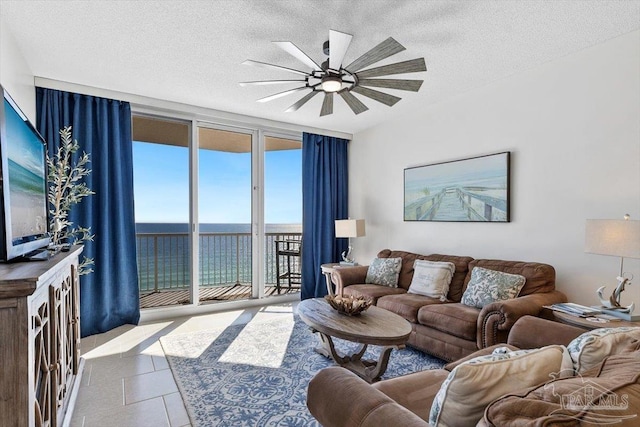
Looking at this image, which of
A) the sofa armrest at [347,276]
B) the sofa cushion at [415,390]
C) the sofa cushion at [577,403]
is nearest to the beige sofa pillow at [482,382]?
the sofa cushion at [577,403]

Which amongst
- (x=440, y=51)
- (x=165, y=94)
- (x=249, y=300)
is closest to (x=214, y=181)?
(x=165, y=94)

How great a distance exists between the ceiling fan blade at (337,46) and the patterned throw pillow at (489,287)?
90.1 inches

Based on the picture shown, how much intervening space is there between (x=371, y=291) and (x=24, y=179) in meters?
3.14

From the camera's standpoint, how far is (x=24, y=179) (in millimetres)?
1704

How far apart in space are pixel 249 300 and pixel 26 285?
384cm

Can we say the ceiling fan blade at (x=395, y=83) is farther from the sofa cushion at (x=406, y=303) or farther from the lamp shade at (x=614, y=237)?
the sofa cushion at (x=406, y=303)

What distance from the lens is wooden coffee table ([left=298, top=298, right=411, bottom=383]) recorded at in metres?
2.27

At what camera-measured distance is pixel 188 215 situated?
4.41 m

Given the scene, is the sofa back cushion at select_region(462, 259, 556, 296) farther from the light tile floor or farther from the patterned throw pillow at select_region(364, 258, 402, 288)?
the light tile floor

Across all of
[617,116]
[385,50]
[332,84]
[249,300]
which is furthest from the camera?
[249,300]

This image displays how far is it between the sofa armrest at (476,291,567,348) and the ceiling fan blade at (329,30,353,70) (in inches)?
85.2

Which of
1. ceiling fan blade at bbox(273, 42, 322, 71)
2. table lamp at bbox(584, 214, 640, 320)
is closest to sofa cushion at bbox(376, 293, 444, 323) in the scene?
table lamp at bbox(584, 214, 640, 320)

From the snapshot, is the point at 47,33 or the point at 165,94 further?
the point at 165,94

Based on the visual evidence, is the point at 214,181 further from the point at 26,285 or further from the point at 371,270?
the point at 26,285
